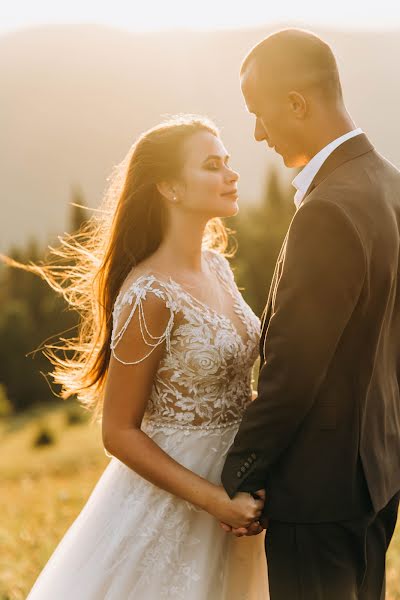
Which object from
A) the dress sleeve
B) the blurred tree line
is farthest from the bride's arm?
the blurred tree line

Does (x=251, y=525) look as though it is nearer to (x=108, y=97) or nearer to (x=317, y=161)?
(x=317, y=161)

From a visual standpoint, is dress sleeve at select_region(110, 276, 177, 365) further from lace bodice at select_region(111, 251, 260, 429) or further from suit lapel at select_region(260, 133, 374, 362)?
suit lapel at select_region(260, 133, 374, 362)

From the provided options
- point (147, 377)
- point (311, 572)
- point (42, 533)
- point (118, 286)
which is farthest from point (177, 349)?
point (42, 533)

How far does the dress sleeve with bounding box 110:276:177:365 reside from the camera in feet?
10.3

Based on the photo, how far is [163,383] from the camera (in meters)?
3.29

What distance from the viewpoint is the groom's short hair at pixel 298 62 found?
2.75 m

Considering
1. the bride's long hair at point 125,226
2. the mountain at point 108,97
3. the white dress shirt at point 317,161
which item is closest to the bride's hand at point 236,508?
the bride's long hair at point 125,226

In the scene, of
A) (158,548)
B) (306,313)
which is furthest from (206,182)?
(158,548)

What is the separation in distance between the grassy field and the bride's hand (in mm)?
2300

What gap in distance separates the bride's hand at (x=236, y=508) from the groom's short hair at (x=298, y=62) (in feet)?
4.93

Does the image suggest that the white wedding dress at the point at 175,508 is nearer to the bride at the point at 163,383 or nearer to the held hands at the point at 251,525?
the bride at the point at 163,383

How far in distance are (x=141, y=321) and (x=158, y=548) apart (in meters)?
0.95

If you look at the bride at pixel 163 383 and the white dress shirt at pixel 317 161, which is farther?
the bride at pixel 163 383

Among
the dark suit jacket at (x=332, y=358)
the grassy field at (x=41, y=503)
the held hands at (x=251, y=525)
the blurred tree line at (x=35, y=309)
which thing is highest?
the dark suit jacket at (x=332, y=358)
